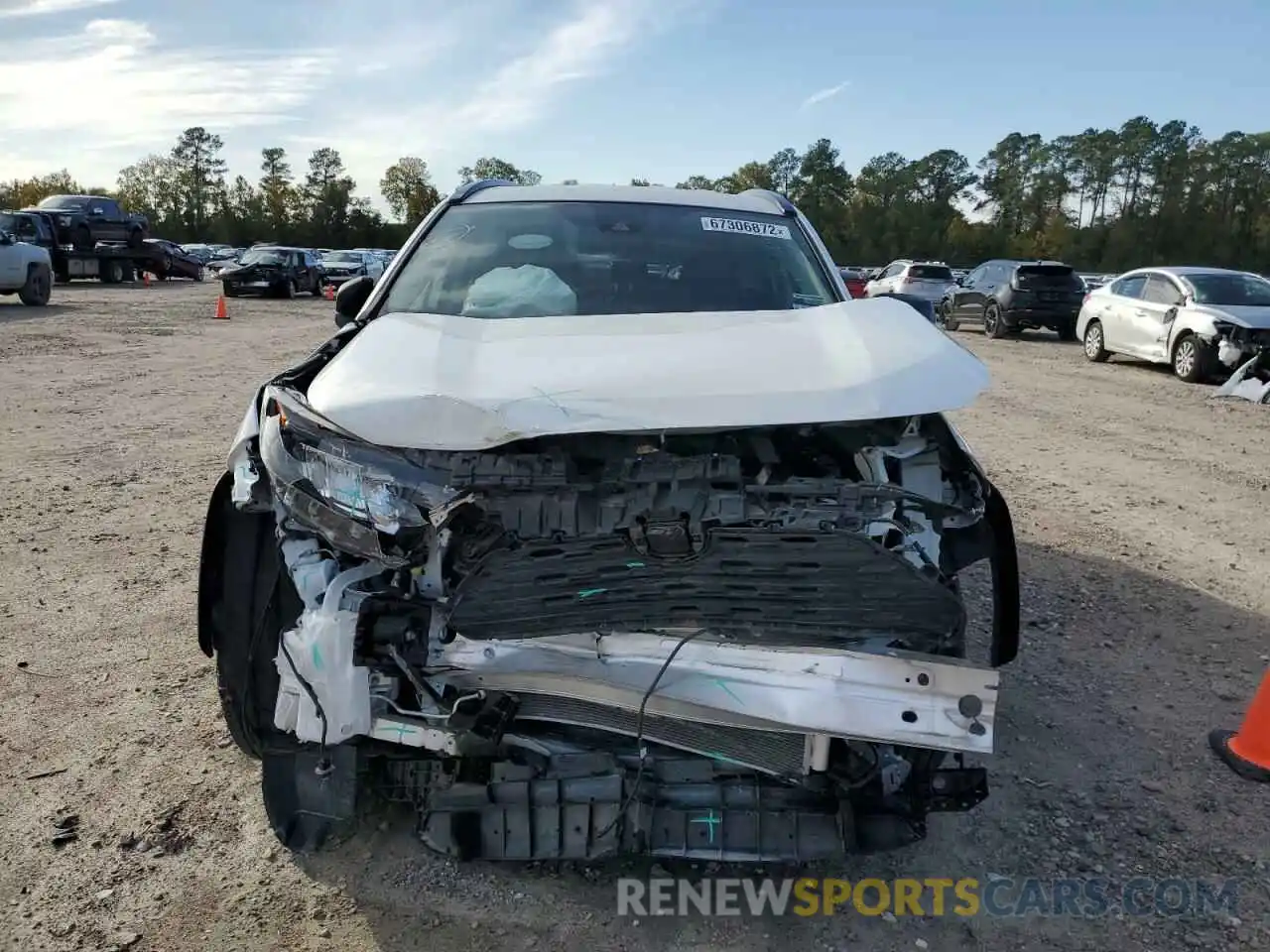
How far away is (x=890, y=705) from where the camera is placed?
198cm

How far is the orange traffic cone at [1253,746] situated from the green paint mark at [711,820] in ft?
6.47

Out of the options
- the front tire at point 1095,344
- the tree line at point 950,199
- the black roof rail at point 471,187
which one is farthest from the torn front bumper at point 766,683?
the tree line at point 950,199

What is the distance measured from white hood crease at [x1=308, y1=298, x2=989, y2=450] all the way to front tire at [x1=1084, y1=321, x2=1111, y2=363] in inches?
545

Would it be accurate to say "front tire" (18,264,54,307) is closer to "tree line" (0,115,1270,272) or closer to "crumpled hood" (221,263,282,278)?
"crumpled hood" (221,263,282,278)

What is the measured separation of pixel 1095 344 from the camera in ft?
49.4

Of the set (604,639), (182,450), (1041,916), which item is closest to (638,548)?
(604,639)

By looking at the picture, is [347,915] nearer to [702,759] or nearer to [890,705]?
[702,759]

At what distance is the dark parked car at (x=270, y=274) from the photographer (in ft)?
90.1

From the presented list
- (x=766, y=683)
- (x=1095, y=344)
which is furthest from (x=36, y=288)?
(x=766, y=683)

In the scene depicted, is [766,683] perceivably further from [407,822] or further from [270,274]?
[270,274]

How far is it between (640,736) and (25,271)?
68.4 ft

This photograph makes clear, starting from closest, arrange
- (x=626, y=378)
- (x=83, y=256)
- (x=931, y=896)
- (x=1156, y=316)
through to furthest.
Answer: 1. (x=626, y=378)
2. (x=931, y=896)
3. (x=1156, y=316)
4. (x=83, y=256)

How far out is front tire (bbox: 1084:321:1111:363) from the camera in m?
14.9

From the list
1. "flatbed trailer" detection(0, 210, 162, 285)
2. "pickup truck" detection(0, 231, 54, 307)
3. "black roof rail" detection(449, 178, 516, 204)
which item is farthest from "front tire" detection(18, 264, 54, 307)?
"black roof rail" detection(449, 178, 516, 204)
